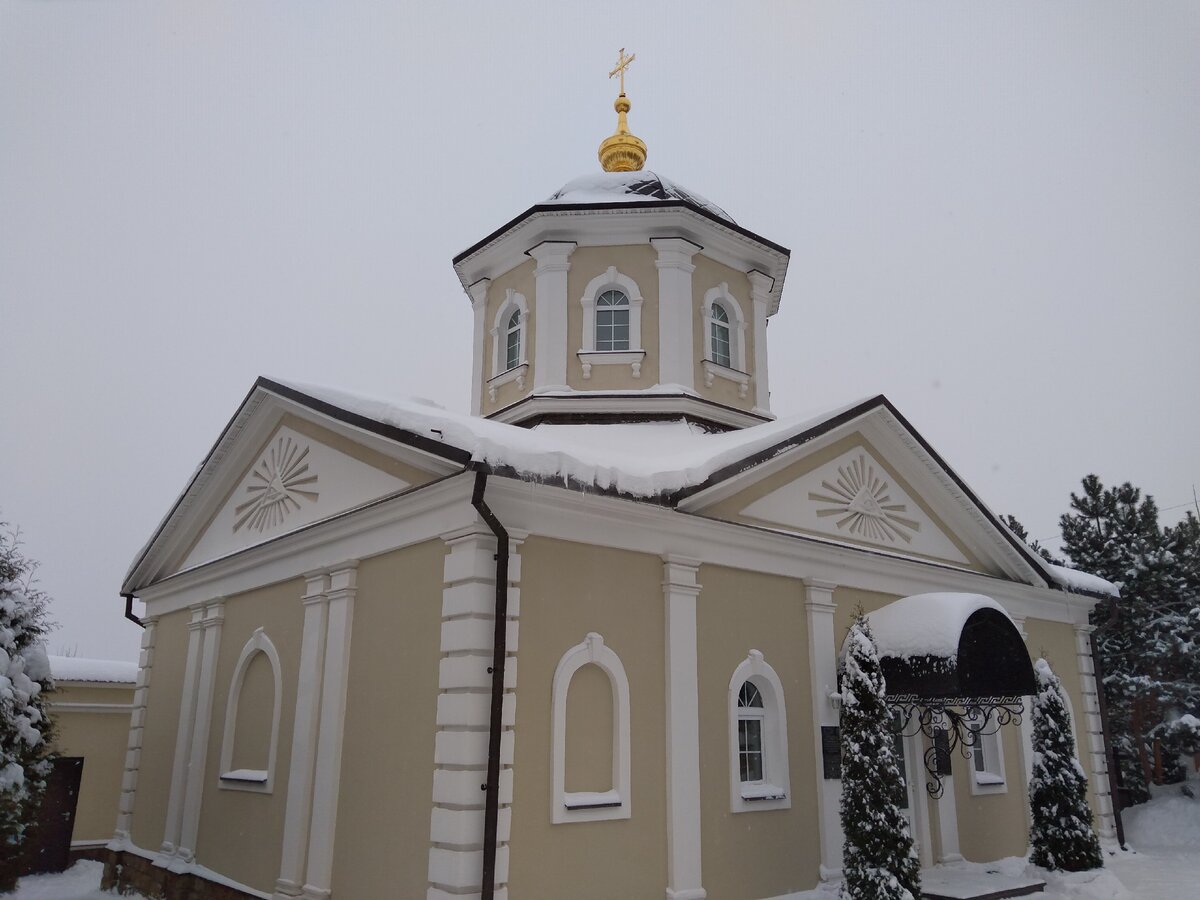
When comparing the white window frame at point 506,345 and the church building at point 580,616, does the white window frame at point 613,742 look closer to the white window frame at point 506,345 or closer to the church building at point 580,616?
the church building at point 580,616

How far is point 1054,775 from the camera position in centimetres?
1228

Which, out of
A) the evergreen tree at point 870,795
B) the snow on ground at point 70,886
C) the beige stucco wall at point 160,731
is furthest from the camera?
the beige stucco wall at point 160,731

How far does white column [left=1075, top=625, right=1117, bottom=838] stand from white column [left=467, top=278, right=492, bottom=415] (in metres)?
10.3

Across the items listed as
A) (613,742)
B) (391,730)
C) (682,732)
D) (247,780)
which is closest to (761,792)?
(682,732)

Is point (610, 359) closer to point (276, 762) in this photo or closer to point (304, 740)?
point (304, 740)

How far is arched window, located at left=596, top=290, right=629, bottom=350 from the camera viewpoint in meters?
14.0

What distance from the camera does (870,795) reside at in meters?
9.69

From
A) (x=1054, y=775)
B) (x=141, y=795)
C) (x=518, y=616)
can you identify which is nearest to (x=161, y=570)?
(x=141, y=795)

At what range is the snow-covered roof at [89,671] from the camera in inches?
686

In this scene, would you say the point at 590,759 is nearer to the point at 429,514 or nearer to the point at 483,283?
the point at 429,514

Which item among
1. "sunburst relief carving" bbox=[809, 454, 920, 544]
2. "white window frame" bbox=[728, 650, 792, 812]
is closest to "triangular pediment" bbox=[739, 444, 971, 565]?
"sunburst relief carving" bbox=[809, 454, 920, 544]

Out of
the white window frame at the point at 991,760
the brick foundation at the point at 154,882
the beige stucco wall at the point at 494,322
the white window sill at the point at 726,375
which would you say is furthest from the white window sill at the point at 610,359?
the brick foundation at the point at 154,882

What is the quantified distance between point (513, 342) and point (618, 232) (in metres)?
2.26

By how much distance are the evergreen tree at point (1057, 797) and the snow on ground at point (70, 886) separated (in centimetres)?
1144
